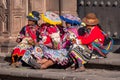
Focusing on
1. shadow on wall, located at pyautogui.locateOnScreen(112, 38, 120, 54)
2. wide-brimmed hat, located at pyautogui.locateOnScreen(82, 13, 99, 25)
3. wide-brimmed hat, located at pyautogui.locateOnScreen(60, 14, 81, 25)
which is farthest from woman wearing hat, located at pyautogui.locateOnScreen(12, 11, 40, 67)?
shadow on wall, located at pyautogui.locateOnScreen(112, 38, 120, 54)

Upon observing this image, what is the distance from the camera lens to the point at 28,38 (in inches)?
388

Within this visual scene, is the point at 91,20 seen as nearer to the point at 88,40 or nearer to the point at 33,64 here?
the point at 88,40

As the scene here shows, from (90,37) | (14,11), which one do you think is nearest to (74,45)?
(90,37)

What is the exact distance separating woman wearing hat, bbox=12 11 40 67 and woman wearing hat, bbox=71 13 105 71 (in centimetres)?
104

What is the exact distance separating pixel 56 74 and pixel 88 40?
1.00 meters

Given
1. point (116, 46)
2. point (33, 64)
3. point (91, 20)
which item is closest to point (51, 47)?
point (33, 64)

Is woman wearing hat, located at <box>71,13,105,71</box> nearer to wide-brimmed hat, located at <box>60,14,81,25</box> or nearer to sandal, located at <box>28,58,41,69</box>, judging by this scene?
wide-brimmed hat, located at <box>60,14,81,25</box>

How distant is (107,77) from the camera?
820 centimetres

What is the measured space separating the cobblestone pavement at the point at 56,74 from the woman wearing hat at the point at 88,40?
0.73ft

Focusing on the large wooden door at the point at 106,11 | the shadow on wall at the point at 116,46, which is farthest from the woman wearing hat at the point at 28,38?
the large wooden door at the point at 106,11

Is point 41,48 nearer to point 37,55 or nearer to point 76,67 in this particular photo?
point 37,55

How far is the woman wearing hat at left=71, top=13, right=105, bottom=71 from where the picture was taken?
8875 millimetres

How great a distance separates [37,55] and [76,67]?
776 millimetres

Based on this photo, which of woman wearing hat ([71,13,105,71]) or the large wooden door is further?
the large wooden door
